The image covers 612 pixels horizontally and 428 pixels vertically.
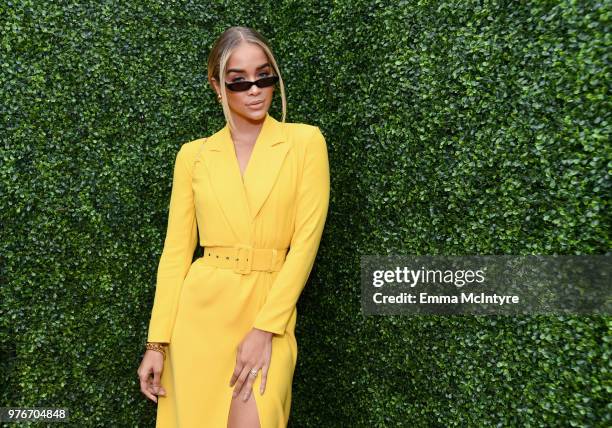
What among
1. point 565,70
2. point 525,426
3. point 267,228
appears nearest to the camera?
point 565,70

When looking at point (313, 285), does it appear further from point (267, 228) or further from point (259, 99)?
point (259, 99)

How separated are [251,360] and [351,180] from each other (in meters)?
0.95

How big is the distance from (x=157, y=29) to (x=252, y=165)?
112 cm

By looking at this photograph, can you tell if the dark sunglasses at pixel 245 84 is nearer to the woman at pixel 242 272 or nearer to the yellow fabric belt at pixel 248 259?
the woman at pixel 242 272

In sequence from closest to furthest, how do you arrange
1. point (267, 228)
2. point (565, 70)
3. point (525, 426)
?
1. point (565, 70)
2. point (525, 426)
3. point (267, 228)

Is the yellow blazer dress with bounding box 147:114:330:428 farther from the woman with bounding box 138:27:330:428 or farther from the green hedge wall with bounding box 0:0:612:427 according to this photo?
the green hedge wall with bounding box 0:0:612:427

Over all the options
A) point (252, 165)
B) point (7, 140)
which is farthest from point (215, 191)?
point (7, 140)

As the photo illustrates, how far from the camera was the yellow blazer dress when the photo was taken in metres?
2.01

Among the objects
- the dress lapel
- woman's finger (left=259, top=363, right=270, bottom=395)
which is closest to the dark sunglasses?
the dress lapel

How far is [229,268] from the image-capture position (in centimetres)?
210

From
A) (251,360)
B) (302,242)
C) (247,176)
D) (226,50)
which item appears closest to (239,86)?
(226,50)

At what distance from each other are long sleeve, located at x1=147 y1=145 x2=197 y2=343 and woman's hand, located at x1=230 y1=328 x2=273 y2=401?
1.26 feet

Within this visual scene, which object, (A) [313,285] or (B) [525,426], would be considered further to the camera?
(A) [313,285]

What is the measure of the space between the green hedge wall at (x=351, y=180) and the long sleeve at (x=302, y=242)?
1.25 feet
